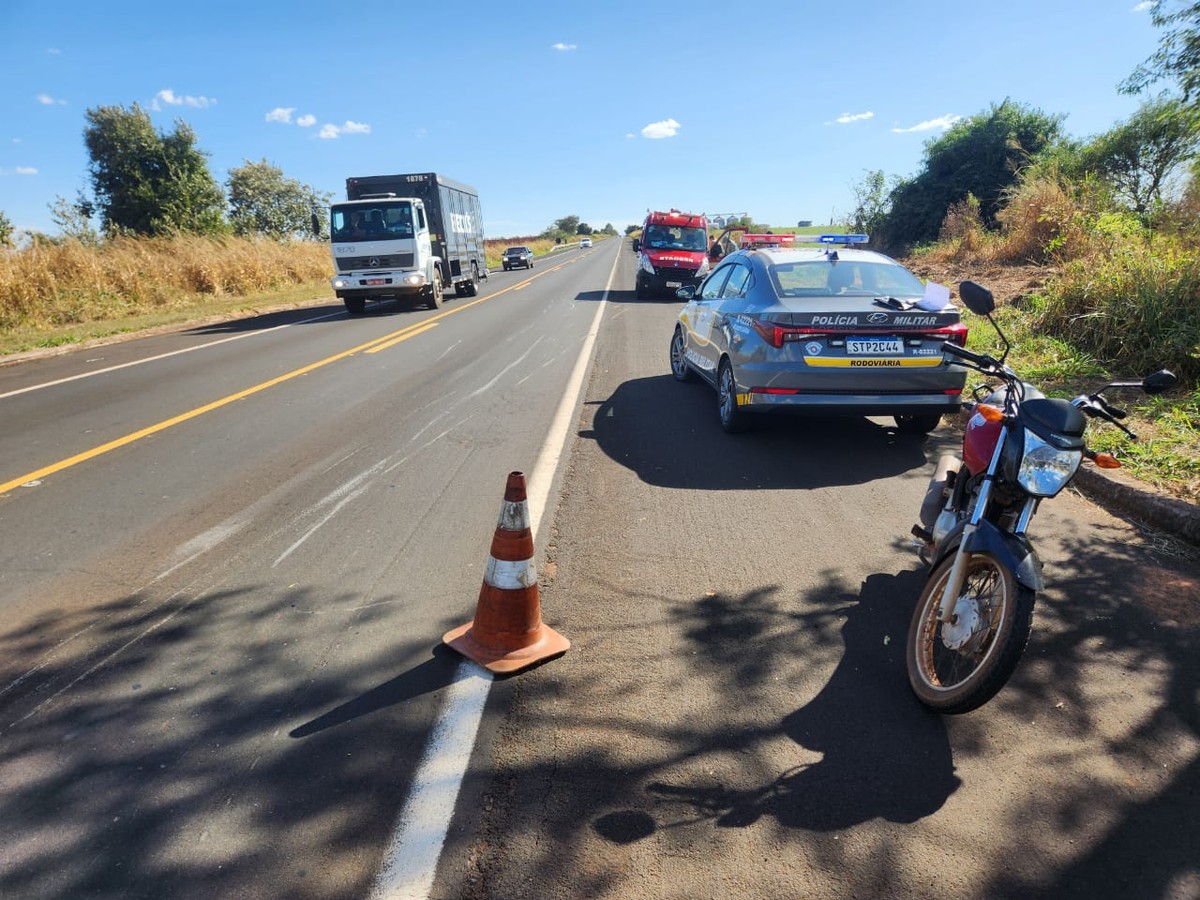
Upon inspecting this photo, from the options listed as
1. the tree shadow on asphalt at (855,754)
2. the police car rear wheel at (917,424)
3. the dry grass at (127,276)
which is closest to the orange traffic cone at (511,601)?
the tree shadow on asphalt at (855,754)

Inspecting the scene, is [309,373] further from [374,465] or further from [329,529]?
[329,529]

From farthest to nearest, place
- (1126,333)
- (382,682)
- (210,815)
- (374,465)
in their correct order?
1. (1126,333)
2. (374,465)
3. (382,682)
4. (210,815)

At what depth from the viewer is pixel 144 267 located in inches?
819

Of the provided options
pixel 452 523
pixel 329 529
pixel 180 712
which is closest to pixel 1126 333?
pixel 452 523

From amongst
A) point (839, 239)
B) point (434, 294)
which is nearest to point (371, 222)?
point (434, 294)

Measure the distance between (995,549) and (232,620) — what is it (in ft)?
11.5

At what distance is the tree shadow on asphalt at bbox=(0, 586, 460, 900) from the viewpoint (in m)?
2.19

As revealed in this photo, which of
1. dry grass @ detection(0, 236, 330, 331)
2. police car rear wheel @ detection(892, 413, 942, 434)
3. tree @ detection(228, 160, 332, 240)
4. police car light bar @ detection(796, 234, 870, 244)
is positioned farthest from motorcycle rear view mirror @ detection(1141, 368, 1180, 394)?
tree @ detection(228, 160, 332, 240)

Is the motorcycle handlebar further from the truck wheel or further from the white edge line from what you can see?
the truck wheel

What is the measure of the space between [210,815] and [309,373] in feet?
27.9

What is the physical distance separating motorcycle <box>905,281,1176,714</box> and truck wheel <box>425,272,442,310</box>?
17388 mm

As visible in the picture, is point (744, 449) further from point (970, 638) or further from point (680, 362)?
point (970, 638)

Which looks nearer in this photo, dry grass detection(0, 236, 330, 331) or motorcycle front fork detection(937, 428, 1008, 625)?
motorcycle front fork detection(937, 428, 1008, 625)

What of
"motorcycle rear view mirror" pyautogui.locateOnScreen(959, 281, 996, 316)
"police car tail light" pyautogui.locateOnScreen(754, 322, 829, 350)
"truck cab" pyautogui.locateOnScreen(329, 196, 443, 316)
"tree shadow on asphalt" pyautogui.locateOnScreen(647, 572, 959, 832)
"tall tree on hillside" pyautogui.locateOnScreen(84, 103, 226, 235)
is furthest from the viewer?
"tall tree on hillside" pyautogui.locateOnScreen(84, 103, 226, 235)
